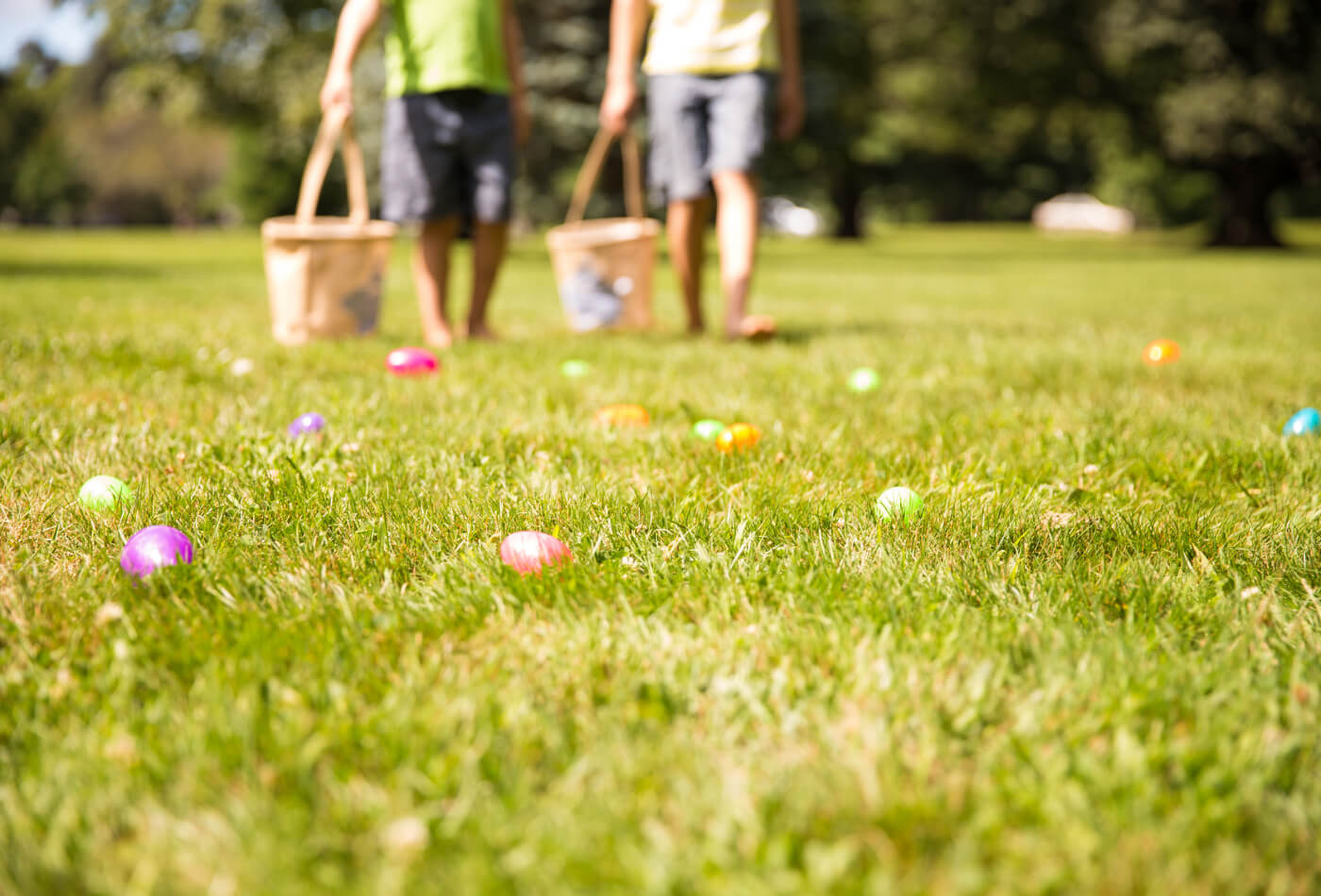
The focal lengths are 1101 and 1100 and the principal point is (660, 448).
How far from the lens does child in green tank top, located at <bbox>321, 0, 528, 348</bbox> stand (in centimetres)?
458

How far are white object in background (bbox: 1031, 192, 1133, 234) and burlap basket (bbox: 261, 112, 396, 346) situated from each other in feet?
199

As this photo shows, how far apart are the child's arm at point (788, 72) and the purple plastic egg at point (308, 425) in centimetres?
295

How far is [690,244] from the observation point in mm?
5195

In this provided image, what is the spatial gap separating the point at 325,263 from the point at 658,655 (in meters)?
3.58

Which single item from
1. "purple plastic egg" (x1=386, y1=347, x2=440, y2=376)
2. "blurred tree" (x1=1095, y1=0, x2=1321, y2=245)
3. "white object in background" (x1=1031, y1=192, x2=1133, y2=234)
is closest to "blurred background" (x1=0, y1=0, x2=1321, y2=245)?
"blurred tree" (x1=1095, y1=0, x2=1321, y2=245)

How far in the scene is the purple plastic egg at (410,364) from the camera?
387 centimetres

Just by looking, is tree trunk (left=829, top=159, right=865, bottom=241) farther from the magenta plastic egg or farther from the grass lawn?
the magenta plastic egg

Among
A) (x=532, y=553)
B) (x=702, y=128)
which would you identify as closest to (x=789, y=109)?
(x=702, y=128)

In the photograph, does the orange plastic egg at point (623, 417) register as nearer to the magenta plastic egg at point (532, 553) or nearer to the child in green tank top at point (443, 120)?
the magenta plastic egg at point (532, 553)

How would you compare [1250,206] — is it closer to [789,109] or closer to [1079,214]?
[789,109]

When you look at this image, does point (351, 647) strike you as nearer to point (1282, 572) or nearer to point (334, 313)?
point (1282, 572)

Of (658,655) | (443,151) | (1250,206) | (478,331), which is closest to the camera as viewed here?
(658,655)

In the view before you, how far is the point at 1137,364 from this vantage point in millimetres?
4484

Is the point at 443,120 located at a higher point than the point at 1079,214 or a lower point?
higher
